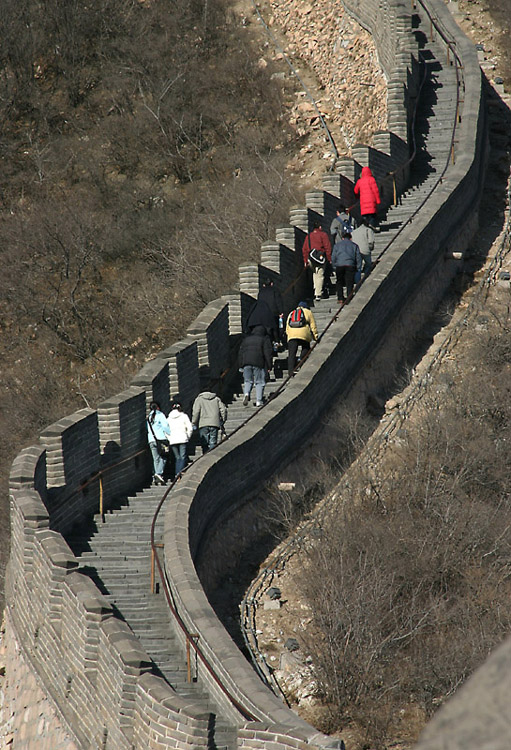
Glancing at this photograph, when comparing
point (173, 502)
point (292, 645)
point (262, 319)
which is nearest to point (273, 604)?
point (292, 645)

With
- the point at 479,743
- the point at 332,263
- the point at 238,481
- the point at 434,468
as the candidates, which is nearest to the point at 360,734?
the point at 238,481

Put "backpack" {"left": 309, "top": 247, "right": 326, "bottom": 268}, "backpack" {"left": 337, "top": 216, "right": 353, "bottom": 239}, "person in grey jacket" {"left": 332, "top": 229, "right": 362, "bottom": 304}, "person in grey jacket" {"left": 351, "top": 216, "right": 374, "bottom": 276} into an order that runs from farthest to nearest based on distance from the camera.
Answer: "backpack" {"left": 337, "top": 216, "right": 353, "bottom": 239} → "person in grey jacket" {"left": 351, "top": 216, "right": 374, "bottom": 276} → "backpack" {"left": 309, "top": 247, "right": 326, "bottom": 268} → "person in grey jacket" {"left": 332, "top": 229, "right": 362, "bottom": 304}

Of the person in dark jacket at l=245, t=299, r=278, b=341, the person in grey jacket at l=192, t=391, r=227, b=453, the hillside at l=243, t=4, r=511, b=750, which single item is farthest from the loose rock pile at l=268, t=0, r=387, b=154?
the person in grey jacket at l=192, t=391, r=227, b=453

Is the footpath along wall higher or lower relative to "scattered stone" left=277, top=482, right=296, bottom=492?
higher

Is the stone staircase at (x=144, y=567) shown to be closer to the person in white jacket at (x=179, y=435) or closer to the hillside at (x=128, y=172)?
the person in white jacket at (x=179, y=435)

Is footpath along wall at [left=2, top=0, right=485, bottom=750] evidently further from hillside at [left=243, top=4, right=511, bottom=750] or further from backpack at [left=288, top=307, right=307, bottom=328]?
hillside at [left=243, top=4, right=511, bottom=750]

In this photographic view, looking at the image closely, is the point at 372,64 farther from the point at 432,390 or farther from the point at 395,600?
the point at 395,600

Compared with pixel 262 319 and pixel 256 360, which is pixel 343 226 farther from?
pixel 256 360
